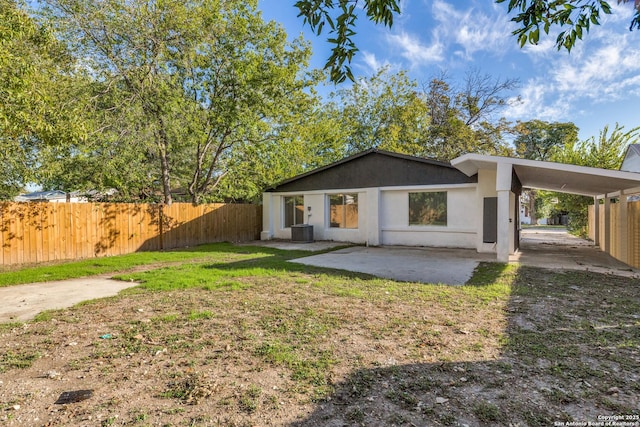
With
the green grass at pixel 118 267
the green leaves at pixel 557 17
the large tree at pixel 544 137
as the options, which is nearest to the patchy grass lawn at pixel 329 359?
the green grass at pixel 118 267

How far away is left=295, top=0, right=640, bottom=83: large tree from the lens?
102 inches

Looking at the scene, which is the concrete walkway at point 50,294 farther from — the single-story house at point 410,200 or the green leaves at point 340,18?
the single-story house at point 410,200

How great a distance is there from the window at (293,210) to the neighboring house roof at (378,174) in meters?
0.54

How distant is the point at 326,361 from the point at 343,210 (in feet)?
37.3

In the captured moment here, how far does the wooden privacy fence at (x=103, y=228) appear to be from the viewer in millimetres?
9125

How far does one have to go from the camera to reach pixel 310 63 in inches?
636

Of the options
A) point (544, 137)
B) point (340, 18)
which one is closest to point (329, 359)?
point (340, 18)

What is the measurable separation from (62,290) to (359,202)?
10.1m

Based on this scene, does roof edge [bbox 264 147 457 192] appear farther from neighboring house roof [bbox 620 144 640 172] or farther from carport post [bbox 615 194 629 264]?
neighboring house roof [bbox 620 144 640 172]

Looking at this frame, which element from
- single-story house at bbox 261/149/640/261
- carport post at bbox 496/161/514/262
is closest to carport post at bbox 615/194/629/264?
single-story house at bbox 261/149/640/261

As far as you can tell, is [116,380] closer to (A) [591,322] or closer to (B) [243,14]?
(A) [591,322]

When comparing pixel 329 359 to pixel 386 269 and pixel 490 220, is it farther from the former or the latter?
pixel 490 220

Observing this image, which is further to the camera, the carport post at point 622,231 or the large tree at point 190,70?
the large tree at point 190,70

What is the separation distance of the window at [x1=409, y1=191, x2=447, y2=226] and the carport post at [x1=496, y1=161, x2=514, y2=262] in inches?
129
